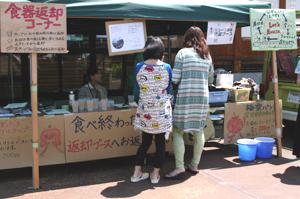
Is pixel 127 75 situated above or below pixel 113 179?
above

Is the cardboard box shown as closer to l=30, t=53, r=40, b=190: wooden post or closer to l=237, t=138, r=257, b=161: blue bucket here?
l=237, t=138, r=257, b=161: blue bucket

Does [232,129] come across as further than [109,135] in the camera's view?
Yes

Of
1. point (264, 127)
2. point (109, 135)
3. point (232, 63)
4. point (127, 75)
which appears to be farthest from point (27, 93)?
point (232, 63)

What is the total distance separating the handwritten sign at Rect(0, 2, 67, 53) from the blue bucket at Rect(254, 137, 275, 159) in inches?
119

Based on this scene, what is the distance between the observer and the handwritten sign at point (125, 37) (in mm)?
5395

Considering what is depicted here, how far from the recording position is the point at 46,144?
17.3 ft

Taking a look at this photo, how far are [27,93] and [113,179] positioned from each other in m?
2.75

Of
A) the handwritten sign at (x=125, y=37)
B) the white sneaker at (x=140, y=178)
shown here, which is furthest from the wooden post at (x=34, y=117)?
the white sneaker at (x=140, y=178)

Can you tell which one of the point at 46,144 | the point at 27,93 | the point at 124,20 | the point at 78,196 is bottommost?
the point at 78,196

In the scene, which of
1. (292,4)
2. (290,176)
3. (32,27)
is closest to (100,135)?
(32,27)

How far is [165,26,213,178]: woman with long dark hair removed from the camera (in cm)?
516

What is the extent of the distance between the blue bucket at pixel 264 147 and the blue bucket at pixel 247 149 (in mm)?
128

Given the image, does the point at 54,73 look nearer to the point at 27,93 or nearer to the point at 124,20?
the point at 27,93

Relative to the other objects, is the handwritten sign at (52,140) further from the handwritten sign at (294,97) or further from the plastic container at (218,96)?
the handwritten sign at (294,97)
